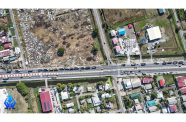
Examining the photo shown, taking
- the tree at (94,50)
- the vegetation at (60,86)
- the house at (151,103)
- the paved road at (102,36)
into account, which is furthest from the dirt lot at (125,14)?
the house at (151,103)

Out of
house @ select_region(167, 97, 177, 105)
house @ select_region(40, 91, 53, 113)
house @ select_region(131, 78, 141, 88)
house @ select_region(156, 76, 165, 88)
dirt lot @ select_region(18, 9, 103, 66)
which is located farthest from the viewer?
dirt lot @ select_region(18, 9, 103, 66)

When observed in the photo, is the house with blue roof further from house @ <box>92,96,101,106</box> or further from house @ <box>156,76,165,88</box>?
house @ <box>156,76,165,88</box>

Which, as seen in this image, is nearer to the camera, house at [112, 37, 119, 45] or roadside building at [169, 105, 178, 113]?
roadside building at [169, 105, 178, 113]

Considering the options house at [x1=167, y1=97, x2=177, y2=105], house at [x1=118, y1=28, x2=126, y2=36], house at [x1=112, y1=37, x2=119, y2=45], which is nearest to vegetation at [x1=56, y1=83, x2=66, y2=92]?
house at [x1=112, y1=37, x2=119, y2=45]

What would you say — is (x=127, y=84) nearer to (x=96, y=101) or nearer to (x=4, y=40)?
(x=96, y=101)

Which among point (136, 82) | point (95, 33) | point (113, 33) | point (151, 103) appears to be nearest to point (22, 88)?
point (95, 33)
